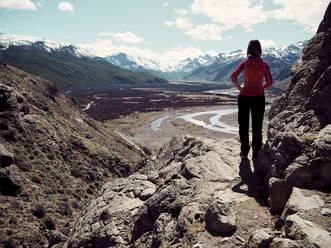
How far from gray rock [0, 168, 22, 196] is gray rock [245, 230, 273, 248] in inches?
1020

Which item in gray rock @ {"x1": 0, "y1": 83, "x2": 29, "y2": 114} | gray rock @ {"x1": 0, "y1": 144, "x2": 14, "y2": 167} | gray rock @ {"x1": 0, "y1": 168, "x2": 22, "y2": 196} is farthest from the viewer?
gray rock @ {"x1": 0, "y1": 83, "x2": 29, "y2": 114}

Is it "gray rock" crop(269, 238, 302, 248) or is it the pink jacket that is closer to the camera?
"gray rock" crop(269, 238, 302, 248)

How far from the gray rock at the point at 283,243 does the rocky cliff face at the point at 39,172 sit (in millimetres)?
19126

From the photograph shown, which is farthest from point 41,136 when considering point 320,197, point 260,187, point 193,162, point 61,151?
point 320,197

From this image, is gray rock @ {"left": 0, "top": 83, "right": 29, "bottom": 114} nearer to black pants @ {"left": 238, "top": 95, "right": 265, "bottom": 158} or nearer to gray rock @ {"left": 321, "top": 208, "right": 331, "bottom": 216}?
black pants @ {"left": 238, "top": 95, "right": 265, "bottom": 158}

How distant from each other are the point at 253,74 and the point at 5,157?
28.3 metres

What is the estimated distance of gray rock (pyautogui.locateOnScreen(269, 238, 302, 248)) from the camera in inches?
222

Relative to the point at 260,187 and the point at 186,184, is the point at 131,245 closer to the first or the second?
the point at 186,184

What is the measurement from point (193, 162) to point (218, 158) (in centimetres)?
137

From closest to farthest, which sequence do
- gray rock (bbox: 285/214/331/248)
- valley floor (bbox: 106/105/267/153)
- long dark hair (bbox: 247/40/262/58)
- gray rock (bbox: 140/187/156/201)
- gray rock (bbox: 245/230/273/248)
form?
gray rock (bbox: 285/214/331/248)
gray rock (bbox: 245/230/273/248)
long dark hair (bbox: 247/40/262/58)
gray rock (bbox: 140/187/156/201)
valley floor (bbox: 106/105/267/153)

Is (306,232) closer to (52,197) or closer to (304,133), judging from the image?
(304,133)

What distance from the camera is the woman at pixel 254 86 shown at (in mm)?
10641

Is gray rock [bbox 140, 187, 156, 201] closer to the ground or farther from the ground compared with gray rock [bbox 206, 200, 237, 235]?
closer to the ground

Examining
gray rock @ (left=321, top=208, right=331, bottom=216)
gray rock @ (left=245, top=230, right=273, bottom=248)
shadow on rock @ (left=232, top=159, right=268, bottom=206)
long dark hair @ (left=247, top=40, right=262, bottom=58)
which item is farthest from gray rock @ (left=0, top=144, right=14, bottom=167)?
gray rock @ (left=321, top=208, right=331, bottom=216)
